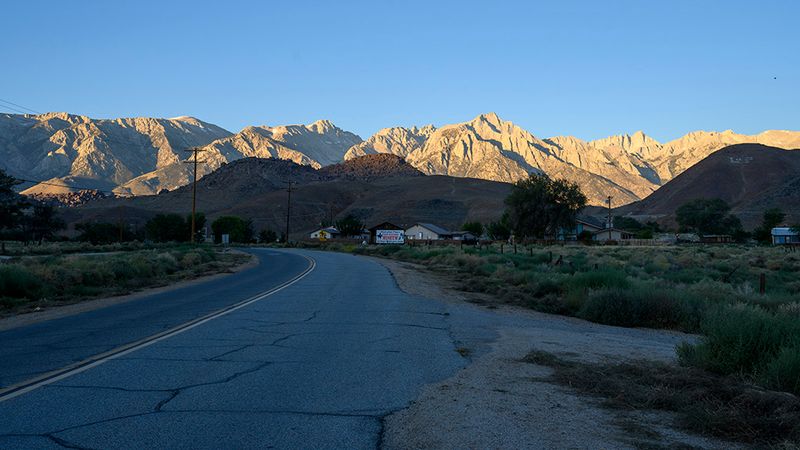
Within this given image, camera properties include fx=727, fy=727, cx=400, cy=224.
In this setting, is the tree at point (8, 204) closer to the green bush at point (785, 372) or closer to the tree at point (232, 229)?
the tree at point (232, 229)

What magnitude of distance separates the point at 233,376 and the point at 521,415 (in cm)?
357

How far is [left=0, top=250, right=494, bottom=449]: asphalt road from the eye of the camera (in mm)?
6234

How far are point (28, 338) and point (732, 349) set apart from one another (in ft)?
35.7

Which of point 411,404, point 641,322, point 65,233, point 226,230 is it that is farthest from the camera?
point 65,233

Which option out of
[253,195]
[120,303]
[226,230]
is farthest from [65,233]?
[120,303]

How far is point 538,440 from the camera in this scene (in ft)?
20.0

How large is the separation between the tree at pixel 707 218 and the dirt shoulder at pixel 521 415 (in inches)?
4571

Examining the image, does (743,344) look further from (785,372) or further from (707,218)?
(707,218)

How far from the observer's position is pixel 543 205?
92.2m

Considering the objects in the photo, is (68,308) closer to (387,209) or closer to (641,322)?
(641,322)

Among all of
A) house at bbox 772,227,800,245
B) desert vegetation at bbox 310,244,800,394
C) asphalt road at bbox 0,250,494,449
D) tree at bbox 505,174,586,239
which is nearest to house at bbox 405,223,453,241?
tree at bbox 505,174,586,239

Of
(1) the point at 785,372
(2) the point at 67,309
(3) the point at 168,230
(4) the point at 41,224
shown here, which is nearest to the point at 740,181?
(3) the point at 168,230

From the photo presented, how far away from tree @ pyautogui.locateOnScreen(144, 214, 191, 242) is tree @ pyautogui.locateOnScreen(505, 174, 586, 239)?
163 ft

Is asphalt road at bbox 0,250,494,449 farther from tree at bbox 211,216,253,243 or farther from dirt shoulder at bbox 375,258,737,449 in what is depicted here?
tree at bbox 211,216,253,243
